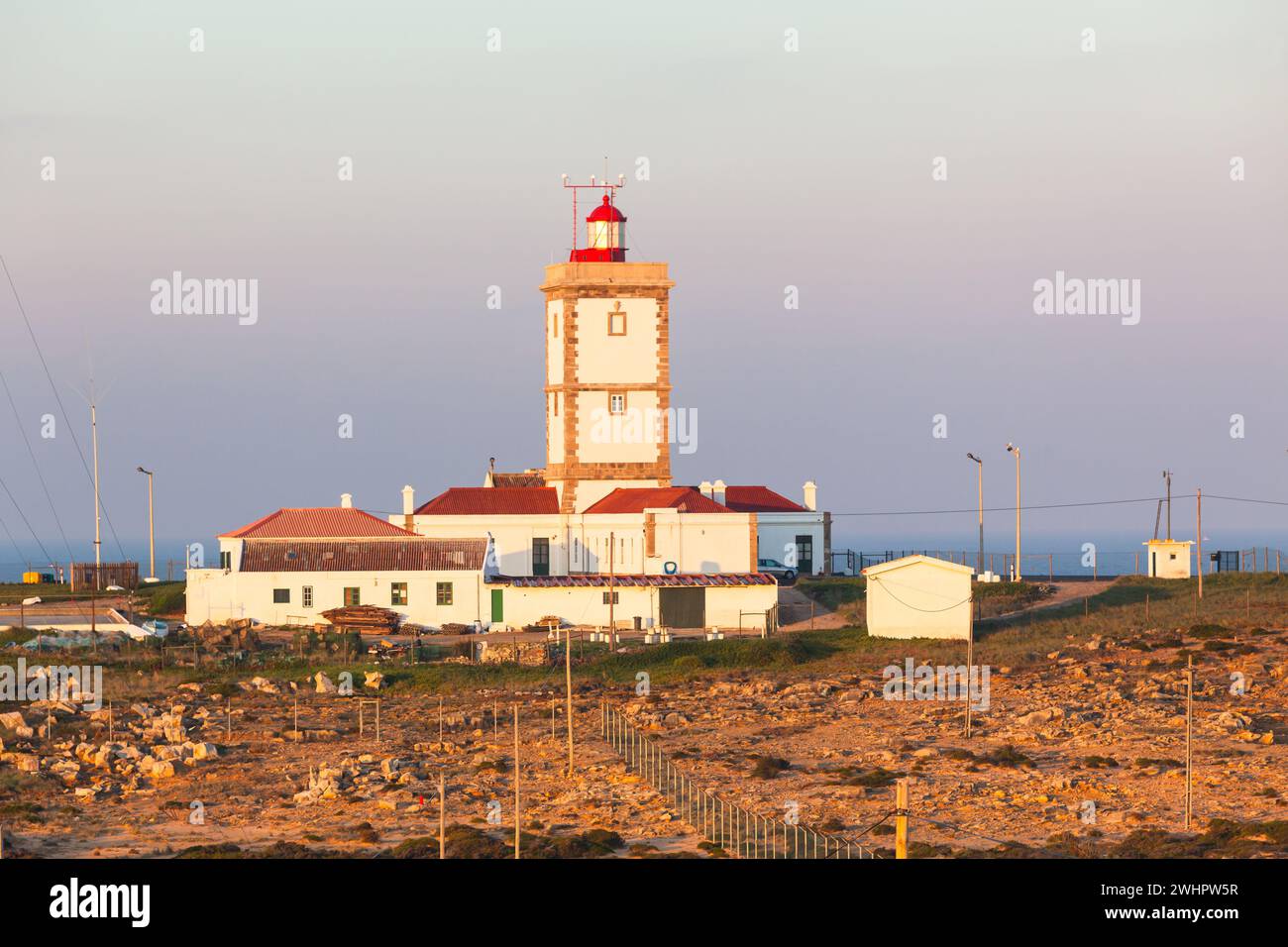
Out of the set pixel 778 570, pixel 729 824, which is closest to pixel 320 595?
pixel 778 570

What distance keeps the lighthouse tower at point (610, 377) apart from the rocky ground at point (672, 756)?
1938 cm

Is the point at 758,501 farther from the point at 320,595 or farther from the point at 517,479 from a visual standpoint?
the point at 320,595

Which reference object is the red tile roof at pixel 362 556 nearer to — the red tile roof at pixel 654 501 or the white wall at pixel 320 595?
the white wall at pixel 320 595

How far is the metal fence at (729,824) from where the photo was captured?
30528mm

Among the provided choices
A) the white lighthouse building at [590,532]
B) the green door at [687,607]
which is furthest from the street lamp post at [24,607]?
the green door at [687,607]

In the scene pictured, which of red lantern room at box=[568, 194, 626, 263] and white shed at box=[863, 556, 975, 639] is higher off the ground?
red lantern room at box=[568, 194, 626, 263]

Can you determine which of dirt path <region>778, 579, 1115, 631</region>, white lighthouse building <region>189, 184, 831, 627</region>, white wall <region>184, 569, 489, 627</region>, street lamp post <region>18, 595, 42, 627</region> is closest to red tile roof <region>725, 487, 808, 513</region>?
white lighthouse building <region>189, 184, 831, 627</region>

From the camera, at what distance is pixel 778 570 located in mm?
75375

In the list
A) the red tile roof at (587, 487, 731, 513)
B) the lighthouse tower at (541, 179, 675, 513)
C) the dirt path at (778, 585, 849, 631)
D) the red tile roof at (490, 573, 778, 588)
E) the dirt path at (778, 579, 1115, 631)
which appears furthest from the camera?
the lighthouse tower at (541, 179, 675, 513)

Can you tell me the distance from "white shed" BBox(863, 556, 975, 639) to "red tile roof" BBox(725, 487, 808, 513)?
58.1 ft

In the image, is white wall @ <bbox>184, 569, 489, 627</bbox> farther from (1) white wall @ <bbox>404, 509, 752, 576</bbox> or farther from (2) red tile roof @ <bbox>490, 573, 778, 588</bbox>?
(1) white wall @ <bbox>404, 509, 752, 576</bbox>

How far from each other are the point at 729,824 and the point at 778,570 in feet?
140

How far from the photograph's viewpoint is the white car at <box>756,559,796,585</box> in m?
73.8
